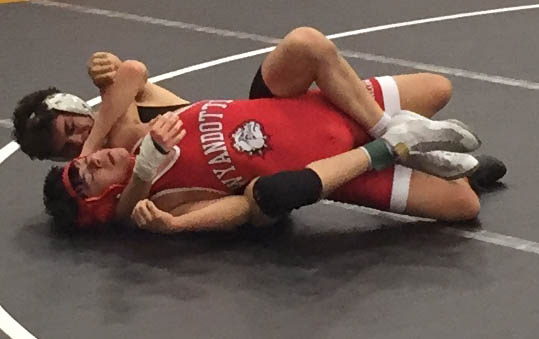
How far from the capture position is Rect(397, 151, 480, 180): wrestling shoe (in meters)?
2.65

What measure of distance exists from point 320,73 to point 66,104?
24.6 inches

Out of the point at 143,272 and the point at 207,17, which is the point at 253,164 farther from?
the point at 207,17

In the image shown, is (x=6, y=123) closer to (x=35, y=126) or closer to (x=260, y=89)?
(x=35, y=126)

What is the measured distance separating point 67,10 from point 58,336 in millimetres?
3103

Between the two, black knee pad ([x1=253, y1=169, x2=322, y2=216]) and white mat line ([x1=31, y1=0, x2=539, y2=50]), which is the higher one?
black knee pad ([x1=253, y1=169, x2=322, y2=216])

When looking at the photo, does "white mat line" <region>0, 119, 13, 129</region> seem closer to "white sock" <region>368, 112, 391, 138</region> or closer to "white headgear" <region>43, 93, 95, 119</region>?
"white headgear" <region>43, 93, 95, 119</region>

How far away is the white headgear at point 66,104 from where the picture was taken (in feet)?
9.05

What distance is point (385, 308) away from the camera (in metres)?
2.33

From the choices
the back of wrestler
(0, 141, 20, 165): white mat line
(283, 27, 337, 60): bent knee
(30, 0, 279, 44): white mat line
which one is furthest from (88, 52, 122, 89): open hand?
(30, 0, 279, 44): white mat line

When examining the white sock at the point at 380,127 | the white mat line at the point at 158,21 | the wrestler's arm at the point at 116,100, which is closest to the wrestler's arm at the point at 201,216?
the wrestler's arm at the point at 116,100

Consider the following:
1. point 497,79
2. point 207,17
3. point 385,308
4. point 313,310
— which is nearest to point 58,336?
point 313,310

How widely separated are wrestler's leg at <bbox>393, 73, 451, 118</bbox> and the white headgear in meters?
0.77

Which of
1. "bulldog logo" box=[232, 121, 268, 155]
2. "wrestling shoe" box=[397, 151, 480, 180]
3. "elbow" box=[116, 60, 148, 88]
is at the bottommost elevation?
"wrestling shoe" box=[397, 151, 480, 180]

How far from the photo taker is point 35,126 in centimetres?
273
